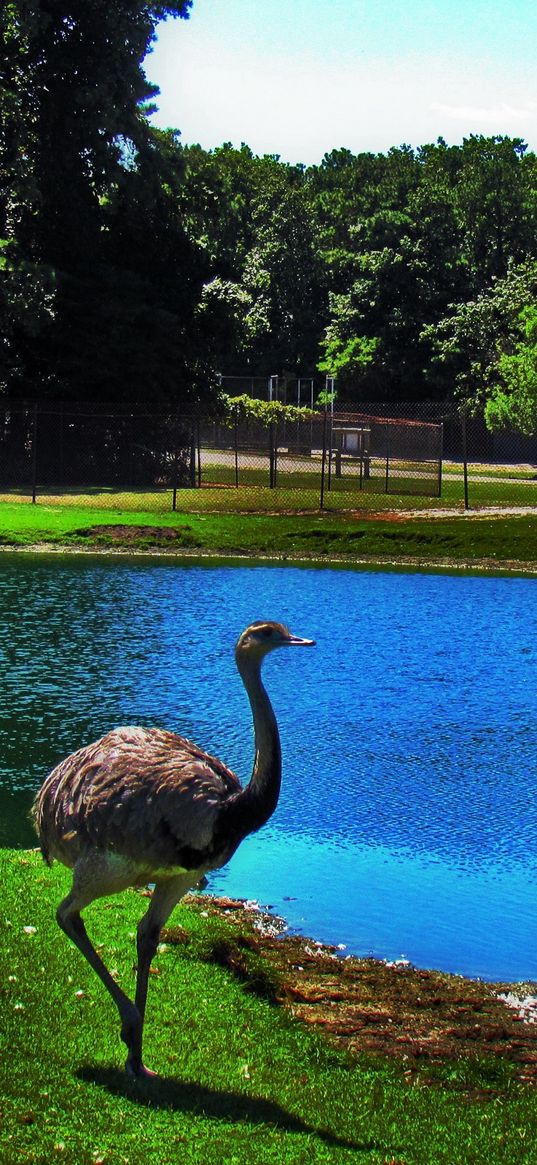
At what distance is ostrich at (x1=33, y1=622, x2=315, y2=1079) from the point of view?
6.46m

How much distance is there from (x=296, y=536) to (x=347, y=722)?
17443 mm

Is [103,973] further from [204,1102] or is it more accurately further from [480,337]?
[480,337]

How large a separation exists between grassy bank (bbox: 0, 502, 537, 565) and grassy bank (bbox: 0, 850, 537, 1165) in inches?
894

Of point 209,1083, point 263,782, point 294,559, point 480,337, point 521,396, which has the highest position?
point 480,337

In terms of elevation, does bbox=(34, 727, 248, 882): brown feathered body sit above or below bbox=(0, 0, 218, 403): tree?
below

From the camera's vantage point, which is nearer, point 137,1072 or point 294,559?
point 137,1072

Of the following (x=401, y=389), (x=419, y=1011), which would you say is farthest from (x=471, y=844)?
(x=401, y=389)

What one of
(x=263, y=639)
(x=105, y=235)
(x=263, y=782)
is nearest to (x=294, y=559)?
(x=105, y=235)

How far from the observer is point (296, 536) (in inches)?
1283

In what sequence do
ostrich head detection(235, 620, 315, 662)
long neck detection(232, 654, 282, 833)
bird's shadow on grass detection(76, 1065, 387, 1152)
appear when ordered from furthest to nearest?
ostrich head detection(235, 620, 315, 662)
long neck detection(232, 654, 282, 833)
bird's shadow on grass detection(76, 1065, 387, 1152)

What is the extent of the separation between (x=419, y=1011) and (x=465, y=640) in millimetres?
12841

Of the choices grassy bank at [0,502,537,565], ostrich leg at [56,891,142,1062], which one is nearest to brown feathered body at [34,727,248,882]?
ostrich leg at [56,891,142,1062]

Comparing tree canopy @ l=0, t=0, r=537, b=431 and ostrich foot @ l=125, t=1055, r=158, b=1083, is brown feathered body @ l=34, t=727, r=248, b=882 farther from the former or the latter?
tree canopy @ l=0, t=0, r=537, b=431

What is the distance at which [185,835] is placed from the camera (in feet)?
21.2
